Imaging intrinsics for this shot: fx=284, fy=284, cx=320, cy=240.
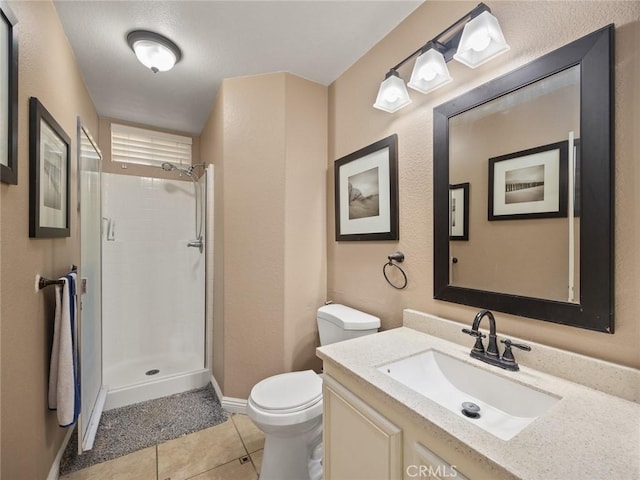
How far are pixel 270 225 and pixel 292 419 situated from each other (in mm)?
1195

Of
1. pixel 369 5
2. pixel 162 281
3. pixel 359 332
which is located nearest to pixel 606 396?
pixel 359 332

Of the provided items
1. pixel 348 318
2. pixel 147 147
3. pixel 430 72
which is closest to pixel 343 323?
pixel 348 318

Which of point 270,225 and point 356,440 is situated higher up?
point 270,225

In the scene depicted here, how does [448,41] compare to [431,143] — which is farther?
[431,143]

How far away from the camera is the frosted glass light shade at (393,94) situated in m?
1.46

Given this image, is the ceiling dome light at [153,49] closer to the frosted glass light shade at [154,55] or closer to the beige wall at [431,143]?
the frosted glass light shade at [154,55]

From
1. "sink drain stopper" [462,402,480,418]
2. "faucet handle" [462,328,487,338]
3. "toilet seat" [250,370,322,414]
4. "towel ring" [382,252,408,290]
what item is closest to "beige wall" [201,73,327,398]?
"toilet seat" [250,370,322,414]

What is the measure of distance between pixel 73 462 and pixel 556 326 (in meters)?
2.50

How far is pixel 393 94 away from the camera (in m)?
1.47

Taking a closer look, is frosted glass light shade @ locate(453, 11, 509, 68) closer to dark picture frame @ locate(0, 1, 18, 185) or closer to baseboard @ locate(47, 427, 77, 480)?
dark picture frame @ locate(0, 1, 18, 185)

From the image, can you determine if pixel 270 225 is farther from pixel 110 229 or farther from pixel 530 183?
pixel 110 229

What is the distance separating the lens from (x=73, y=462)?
1.62 m

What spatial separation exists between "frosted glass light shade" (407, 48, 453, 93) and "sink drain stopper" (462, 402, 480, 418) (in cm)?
133

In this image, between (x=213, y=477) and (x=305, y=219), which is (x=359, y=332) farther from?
(x=213, y=477)
